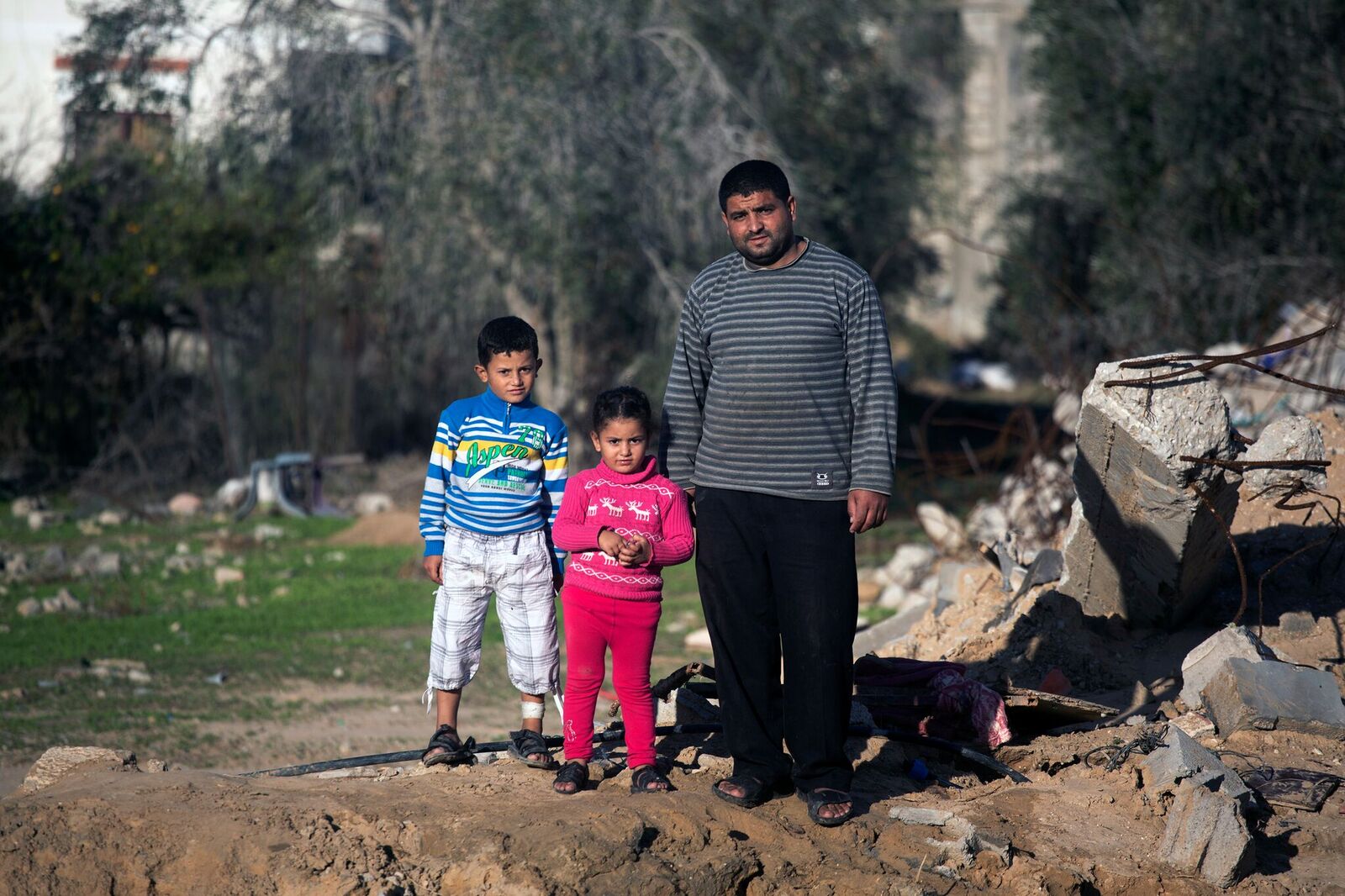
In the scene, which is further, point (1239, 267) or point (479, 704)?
point (1239, 267)

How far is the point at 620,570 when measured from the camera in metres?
4.13

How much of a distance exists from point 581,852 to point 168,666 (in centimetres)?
515

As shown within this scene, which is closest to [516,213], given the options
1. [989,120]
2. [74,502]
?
[74,502]

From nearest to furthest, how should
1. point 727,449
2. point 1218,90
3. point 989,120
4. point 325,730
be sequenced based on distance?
point 727,449, point 325,730, point 1218,90, point 989,120

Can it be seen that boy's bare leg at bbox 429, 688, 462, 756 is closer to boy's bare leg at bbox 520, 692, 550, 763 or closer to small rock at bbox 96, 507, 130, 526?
boy's bare leg at bbox 520, 692, 550, 763

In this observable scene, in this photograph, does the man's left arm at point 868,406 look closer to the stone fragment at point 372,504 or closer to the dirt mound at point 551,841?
the dirt mound at point 551,841

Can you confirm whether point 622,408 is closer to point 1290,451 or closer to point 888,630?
point 1290,451

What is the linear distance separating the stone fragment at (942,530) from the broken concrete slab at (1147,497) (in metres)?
5.03

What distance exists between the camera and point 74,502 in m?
14.2

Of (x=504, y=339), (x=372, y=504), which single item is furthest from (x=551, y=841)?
(x=372, y=504)

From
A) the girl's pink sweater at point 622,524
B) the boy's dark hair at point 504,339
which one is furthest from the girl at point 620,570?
the boy's dark hair at point 504,339

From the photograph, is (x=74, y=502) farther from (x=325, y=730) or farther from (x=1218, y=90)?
(x=1218, y=90)

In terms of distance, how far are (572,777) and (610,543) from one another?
0.80m

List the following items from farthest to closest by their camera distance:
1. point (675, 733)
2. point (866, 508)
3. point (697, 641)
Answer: point (697, 641) < point (675, 733) < point (866, 508)
